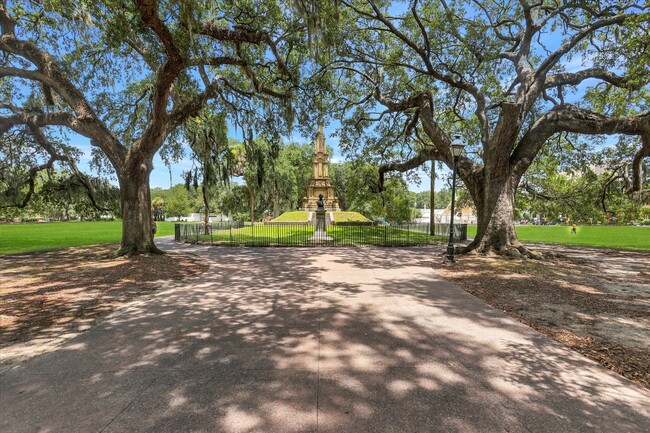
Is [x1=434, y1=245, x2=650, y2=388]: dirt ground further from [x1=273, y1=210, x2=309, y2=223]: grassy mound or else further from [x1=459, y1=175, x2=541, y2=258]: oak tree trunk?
[x1=273, y1=210, x2=309, y2=223]: grassy mound

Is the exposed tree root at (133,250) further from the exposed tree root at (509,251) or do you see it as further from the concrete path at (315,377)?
the exposed tree root at (509,251)

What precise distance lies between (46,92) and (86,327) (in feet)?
46.4

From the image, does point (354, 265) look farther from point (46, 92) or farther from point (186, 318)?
point (46, 92)

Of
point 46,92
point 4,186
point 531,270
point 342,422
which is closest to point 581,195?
point 531,270

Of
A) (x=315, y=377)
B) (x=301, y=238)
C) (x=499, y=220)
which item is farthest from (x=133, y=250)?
(x=499, y=220)

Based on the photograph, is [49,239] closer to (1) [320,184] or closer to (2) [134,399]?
(2) [134,399]

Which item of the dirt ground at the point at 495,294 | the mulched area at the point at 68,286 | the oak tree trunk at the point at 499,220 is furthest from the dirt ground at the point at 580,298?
the mulched area at the point at 68,286

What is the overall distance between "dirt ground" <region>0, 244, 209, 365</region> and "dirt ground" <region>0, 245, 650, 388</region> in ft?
0.06

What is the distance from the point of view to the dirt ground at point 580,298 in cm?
422

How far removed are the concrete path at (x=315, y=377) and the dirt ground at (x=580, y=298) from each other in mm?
411

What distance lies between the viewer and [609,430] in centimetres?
261

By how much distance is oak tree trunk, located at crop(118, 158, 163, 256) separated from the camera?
12023 millimetres

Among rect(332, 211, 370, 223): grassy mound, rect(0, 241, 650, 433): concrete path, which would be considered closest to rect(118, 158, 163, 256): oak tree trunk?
rect(0, 241, 650, 433): concrete path

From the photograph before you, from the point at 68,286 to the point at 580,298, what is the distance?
42.6ft
